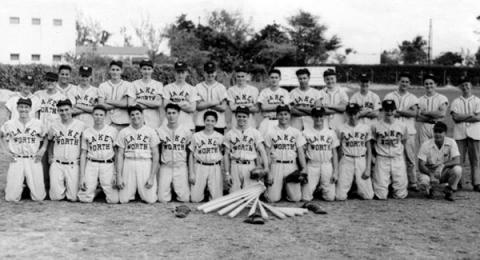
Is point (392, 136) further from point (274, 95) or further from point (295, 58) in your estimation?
point (295, 58)

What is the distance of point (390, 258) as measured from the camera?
5.26m

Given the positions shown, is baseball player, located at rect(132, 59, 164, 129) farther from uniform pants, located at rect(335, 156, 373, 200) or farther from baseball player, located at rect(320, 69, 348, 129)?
uniform pants, located at rect(335, 156, 373, 200)

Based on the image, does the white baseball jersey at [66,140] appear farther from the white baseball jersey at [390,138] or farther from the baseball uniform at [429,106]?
the baseball uniform at [429,106]

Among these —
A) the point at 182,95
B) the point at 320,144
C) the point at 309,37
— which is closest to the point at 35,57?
the point at 309,37

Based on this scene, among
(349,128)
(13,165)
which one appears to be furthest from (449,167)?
(13,165)

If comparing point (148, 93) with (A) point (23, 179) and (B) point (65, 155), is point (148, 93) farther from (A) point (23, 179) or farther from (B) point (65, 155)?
(A) point (23, 179)

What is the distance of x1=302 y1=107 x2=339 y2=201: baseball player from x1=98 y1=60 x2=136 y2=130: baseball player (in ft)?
9.89

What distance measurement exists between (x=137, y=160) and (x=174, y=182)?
2.20 ft

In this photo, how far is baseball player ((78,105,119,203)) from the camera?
7.84 m

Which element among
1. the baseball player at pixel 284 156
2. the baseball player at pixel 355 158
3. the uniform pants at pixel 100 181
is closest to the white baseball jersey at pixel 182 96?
the baseball player at pixel 284 156

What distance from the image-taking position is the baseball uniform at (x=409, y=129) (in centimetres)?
893

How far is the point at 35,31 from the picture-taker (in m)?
52.7

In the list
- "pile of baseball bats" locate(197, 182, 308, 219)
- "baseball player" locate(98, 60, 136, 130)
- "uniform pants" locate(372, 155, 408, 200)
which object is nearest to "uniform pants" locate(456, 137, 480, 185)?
"uniform pants" locate(372, 155, 408, 200)

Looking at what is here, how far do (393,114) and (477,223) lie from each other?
238 cm
